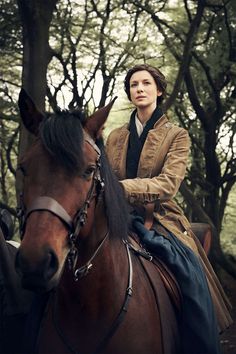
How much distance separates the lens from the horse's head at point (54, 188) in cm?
292

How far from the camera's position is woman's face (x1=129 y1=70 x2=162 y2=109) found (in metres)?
4.71

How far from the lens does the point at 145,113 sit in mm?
4840

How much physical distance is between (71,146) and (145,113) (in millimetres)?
1786

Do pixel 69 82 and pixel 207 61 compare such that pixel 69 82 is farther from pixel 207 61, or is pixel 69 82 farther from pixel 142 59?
pixel 207 61

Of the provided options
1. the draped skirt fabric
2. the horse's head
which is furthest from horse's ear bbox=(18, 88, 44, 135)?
the draped skirt fabric

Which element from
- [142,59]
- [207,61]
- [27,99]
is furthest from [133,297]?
[142,59]

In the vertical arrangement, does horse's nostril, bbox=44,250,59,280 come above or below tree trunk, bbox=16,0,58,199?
below

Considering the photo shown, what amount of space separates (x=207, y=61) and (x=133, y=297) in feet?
40.0

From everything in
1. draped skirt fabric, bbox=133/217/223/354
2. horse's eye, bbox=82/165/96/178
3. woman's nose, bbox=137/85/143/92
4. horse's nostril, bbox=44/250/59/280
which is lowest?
draped skirt fabric, bbox=133/217/223/354

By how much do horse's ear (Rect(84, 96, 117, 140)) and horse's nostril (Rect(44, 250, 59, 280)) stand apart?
86cm

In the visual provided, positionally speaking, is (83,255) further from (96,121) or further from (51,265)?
(96,121)

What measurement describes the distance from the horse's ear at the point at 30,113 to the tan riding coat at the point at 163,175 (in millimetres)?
1016

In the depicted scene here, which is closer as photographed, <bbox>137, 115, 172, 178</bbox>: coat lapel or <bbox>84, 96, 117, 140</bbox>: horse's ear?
<bbox>84, 96, 117, 140</bbox>: horse's ear

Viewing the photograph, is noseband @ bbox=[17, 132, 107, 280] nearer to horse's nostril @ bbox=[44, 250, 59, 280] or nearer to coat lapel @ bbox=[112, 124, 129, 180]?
horse's nostril @ bbox=[44, 250, 59, 280]
